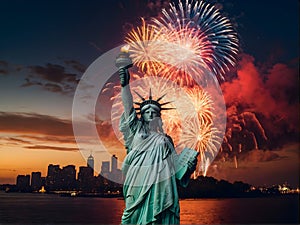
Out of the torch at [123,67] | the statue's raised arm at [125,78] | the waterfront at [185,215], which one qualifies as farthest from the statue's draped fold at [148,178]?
the waterfront at [185,215]

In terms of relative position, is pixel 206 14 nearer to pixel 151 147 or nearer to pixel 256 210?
pixel 151 147

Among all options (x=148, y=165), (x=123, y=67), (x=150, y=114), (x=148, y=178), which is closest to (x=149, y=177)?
(x=148, y=178)

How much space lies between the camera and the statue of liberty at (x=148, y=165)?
8.15 m

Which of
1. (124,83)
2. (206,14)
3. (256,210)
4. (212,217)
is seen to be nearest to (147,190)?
(124,83)

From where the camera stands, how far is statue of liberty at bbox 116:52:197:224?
8.15 metres

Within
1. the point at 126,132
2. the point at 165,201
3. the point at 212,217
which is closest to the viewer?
the point at 165,201

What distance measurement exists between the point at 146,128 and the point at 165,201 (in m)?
1.46

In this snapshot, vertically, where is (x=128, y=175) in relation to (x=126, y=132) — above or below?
below

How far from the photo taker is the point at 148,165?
326 inches

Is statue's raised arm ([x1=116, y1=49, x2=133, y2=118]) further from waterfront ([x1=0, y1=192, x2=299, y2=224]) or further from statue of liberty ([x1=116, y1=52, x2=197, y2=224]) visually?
waterfront ([x1=0, y1=192, x2=299, y2=224])

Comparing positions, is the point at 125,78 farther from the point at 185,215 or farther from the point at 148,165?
the point at 185,215

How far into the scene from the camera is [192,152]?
27.9 feet

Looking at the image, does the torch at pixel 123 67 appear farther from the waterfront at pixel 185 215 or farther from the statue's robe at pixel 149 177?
the waterfront at pixel 185 215

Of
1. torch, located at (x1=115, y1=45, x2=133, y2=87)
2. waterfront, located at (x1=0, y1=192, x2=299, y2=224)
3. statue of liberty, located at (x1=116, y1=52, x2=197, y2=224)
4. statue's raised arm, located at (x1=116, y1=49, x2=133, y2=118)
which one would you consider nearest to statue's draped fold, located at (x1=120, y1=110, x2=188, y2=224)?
statue of liberty, located at (x1=116, y1=52, x2=197, y2=224)
